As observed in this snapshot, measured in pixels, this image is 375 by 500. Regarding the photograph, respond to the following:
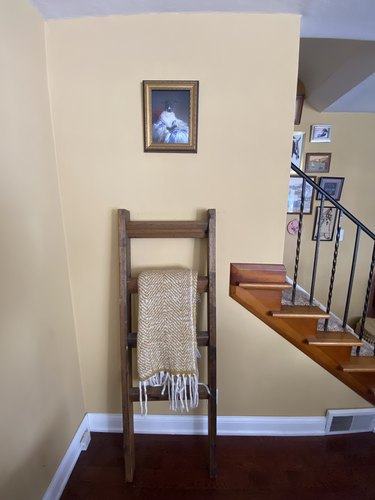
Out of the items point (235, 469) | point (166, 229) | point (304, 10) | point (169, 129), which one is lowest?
point (235, 469)

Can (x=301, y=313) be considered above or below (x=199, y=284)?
below

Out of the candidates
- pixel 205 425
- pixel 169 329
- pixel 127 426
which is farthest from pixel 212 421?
pixel 169 329

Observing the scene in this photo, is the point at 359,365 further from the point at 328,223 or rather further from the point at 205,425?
the point at 328,223

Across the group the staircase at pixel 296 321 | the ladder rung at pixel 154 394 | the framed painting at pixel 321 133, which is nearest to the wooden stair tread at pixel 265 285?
the staircase at pixel 296 321

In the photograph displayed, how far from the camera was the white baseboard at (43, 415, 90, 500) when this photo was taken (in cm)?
98

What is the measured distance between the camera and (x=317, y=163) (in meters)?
2.01

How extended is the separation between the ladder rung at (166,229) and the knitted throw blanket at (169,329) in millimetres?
161

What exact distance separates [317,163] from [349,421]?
184cm

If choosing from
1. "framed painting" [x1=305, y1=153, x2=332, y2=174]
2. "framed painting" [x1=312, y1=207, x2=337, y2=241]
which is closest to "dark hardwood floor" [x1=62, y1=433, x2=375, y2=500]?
"framed painting" [x1=312, y1=207, x2=337, y2=241]

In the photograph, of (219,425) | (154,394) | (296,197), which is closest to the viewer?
(154,394)

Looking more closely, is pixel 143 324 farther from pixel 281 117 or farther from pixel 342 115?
pixel 342 115

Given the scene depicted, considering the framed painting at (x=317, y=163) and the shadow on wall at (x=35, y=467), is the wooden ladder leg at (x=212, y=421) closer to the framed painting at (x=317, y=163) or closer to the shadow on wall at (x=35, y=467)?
the shadow on wall at (x=35, y=467)

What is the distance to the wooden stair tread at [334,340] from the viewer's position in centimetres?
114

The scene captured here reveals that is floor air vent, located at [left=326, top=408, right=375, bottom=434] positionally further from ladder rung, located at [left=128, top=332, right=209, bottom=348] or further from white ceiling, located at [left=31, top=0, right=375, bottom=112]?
white ceiling, located at [left=31, top=0, right=375, bottom=112]
